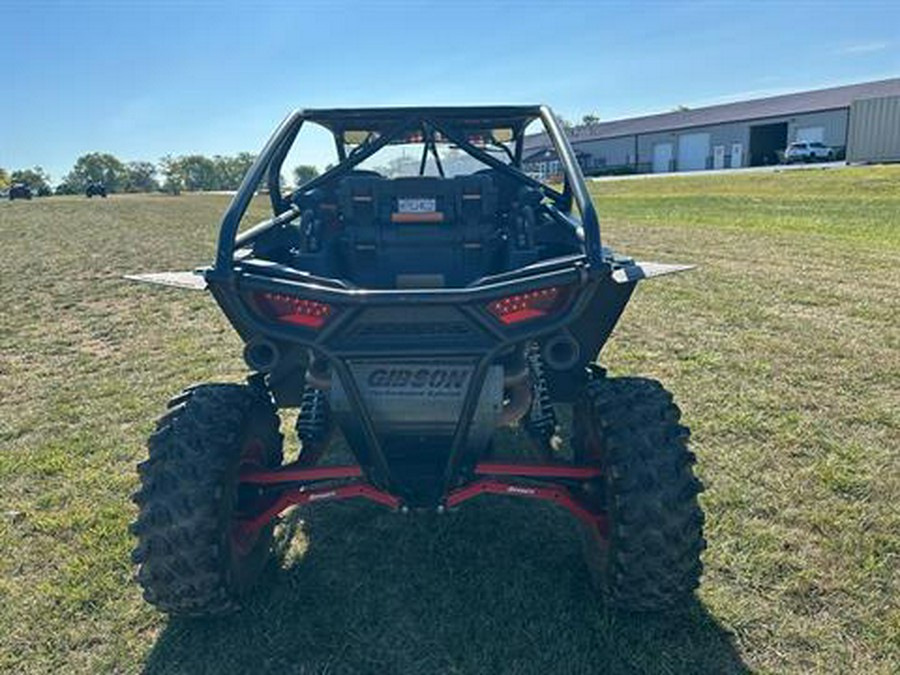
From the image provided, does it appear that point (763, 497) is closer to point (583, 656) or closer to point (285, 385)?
point (583, 656)

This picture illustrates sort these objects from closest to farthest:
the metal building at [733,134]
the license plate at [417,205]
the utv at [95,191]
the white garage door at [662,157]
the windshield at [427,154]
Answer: the license plate at [417,205] < the windshield at [427,154] < the metal building at [733,134] < the white garage door at [662,157] < the utv at [95,191]

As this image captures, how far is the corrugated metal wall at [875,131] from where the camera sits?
1366 inches

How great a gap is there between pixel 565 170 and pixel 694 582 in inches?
62.3

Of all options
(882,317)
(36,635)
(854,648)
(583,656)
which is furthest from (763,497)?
(882,317)

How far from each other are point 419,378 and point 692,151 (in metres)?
58.1

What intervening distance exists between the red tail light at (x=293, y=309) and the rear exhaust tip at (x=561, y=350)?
2.66 ft

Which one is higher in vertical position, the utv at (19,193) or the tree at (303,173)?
the tree at (303,173)

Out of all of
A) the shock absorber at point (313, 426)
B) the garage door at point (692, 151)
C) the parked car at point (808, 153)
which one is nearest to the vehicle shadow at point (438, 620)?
the shock absorber at point (313, 426)

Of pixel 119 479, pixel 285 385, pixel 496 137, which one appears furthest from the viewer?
pixel 496 137

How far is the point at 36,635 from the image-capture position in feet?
8.26

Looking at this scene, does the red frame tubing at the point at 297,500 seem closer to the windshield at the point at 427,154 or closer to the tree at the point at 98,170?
the windshield at the point at 427,154

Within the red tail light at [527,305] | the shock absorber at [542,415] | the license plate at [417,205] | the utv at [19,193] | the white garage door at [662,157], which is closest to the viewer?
the red tail light at [527,305]

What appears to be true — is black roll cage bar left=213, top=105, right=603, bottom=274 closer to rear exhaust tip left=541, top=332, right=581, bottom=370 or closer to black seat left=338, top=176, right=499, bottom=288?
black seat left=338, top=176, right=499, bottom=288

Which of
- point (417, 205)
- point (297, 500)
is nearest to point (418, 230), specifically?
point (417, 205)
